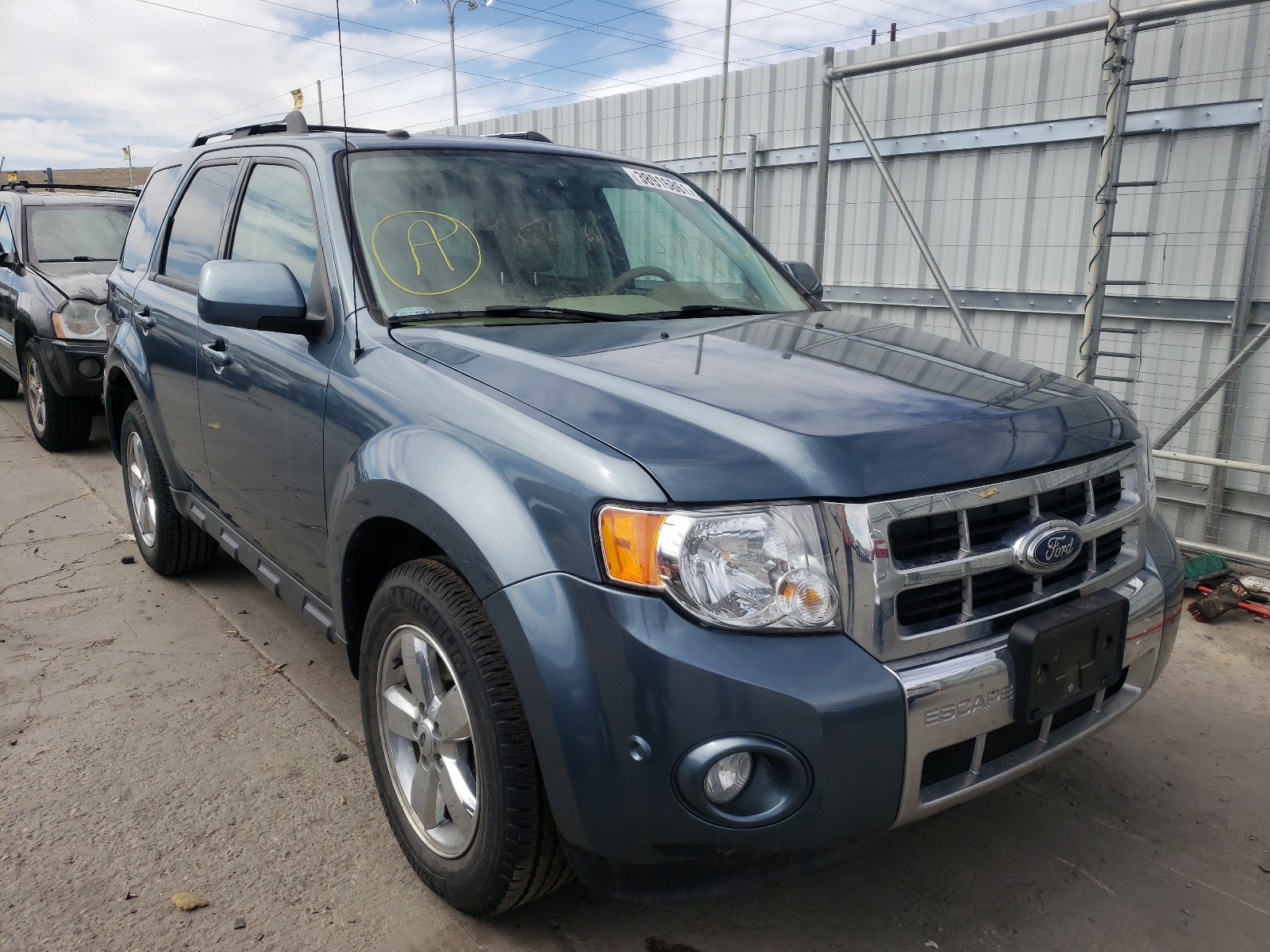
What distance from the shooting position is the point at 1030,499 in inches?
78.7

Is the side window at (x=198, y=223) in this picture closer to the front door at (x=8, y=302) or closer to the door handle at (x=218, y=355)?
the door handle at (x=218, y=355)

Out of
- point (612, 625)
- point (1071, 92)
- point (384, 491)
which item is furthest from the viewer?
point (1071, 92)

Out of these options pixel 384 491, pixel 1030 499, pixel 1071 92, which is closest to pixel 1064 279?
pixel 1071 92

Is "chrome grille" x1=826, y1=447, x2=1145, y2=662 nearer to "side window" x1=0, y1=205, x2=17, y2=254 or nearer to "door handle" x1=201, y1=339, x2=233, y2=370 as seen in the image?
"door handle" x1=201, y1=339, x2=233, y2=370

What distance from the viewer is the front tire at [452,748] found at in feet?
6.40

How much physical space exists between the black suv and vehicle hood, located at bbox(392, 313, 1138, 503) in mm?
5169

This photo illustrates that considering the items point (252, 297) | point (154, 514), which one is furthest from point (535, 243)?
point (154, 514)

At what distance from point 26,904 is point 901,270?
5.88m

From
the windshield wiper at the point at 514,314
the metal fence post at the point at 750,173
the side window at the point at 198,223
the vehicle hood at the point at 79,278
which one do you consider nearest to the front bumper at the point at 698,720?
the windshield wiper at the point at 514,314

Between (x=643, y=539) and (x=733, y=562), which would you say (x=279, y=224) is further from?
(x=733, y=562)

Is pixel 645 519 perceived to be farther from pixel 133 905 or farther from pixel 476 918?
→ pixel 133 905

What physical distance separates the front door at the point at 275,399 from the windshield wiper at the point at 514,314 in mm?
239

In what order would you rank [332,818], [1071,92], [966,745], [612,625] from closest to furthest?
[612,625], [966,745], [332,818], [1071,92]

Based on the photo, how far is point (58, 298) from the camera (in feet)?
23.0
